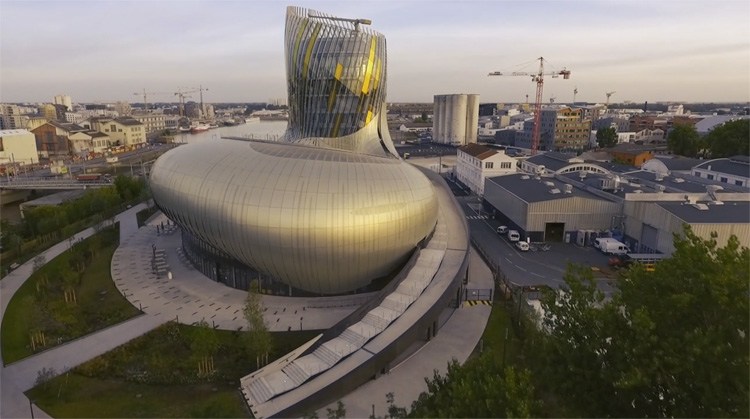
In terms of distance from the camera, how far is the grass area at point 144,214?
50.6 meters

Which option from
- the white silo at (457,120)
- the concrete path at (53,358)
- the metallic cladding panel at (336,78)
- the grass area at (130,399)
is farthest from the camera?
the white silo at (457,120)

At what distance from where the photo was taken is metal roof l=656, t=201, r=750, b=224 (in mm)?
37656

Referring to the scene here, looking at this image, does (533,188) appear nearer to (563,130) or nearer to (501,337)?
(501,337)

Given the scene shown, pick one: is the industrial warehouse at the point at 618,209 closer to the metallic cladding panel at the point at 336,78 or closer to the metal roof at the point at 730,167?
the metal roof at the point at 730,167

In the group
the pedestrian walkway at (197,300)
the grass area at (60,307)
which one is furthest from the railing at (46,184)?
the pedestrian walkway at (197,300)

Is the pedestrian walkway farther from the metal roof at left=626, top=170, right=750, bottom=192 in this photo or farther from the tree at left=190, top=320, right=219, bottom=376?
the metal roof at left=626, top=170, right=750, bottom=192

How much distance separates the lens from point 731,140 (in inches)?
3438

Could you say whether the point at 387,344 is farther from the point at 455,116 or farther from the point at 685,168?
the point at 455,116

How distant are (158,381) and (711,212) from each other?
4572 centimetres

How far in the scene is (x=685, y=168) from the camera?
7656 cm

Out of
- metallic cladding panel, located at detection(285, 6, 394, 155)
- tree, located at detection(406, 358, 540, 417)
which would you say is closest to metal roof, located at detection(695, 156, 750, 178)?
metallic cladding panel, located at detection(285, 6, 394, 155)

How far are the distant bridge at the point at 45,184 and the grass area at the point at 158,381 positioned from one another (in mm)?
65736

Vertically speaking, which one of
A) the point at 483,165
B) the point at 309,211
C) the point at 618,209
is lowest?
the point at 618,209

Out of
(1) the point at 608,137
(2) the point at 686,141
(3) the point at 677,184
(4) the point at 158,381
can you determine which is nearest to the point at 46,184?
(4) the point at 158,381
